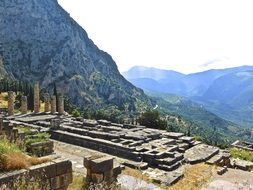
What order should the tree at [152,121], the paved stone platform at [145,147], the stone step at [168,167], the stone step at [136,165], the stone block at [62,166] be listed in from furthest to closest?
the tree at [152,121]
the paved stone platform at [145,147]
the stone step at [168,167]
the stone step at [136,165]
the stone block at [62,166]

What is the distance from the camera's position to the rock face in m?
128

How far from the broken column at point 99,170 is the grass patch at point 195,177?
3.44 metres

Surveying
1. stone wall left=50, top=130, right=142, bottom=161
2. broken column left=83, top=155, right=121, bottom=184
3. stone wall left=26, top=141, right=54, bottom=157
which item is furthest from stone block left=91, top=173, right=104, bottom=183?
stone wall left=50, top=130, right=142, bottom=161

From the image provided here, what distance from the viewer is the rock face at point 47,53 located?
128125 mm

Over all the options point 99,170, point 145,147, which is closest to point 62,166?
point 99,170

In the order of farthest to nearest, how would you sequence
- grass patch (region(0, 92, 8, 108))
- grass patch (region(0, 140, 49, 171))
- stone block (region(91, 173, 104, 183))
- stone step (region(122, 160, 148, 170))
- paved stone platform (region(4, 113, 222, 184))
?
grass patch (region(0, 92, 8, 108)), paved stone platform (region(4, 113, 222, 184)), stone step (region(122, 160, 148, 170)), stone block (region(91, 173, 104, 183)), grass patch (region(0, 140, 49, 171))

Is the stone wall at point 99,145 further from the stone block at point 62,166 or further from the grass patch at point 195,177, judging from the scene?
the stone block at point 62,166

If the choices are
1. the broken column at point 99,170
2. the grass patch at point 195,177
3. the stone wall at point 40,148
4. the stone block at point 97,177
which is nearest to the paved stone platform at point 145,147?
the grass patch at point 195,177

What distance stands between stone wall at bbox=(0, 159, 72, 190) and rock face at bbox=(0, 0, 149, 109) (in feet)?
368

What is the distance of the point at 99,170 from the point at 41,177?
237 centimetres

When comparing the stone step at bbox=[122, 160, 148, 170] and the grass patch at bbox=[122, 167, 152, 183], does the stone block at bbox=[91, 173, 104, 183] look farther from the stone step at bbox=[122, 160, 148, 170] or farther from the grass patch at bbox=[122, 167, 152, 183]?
the stone step at bbox=[122, 160, 148, 170]

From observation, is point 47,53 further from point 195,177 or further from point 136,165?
point 195,177

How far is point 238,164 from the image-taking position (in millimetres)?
18469

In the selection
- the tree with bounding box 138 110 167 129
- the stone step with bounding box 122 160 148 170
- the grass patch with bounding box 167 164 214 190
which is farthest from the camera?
the tree with bounding box 138 110 167 129
